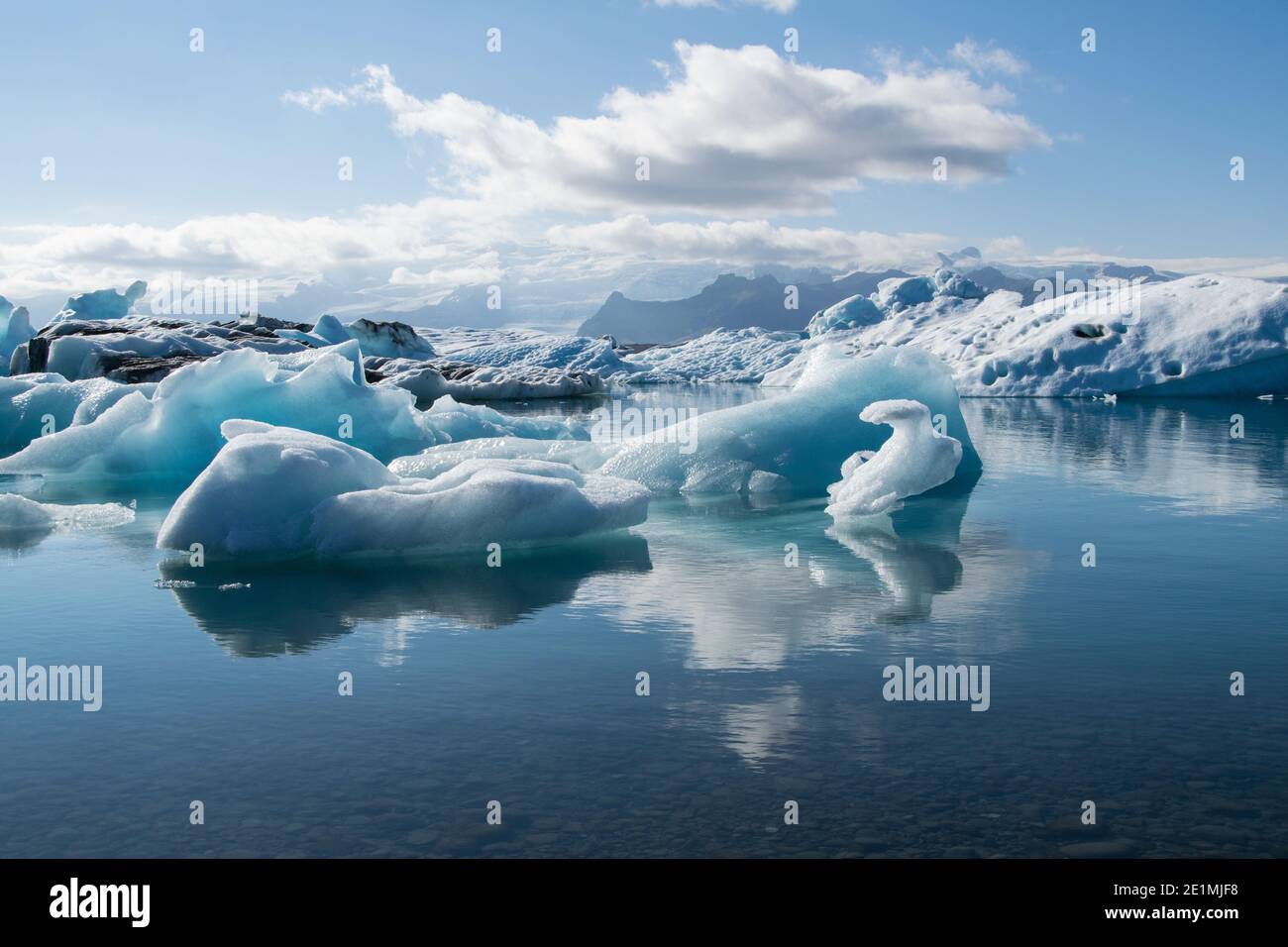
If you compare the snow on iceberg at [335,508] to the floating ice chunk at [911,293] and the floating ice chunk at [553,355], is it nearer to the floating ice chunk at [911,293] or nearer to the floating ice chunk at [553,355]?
the floating ice chunk at [553,355]

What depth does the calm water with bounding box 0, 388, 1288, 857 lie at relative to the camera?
3.53m

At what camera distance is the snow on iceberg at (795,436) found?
12.3 m

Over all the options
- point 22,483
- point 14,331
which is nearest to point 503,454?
point 22,483

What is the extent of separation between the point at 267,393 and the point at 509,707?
36.7ft

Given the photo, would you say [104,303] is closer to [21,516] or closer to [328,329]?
→ [328,329]

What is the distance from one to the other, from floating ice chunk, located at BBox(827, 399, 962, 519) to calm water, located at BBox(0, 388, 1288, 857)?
1.56 m

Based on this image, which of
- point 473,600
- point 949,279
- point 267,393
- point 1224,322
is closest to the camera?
point 473,600

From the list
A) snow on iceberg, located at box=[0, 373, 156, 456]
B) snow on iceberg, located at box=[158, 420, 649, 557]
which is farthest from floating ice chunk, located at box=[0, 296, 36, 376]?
snow on iceberg, located at box=[158, 420, 649, 557]

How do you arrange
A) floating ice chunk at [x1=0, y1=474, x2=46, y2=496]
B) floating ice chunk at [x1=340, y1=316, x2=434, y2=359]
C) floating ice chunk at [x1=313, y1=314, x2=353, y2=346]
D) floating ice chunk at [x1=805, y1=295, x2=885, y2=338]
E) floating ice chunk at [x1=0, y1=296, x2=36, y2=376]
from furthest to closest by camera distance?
floating ice chunk at [x1=805, y1=295, x2=885, y2=338] < floating ice chunk at [x1=340, y1=316, x2=434, y2=359] < floating ice chunk at [x1=313, y1=314, x2=353, y2=346] < floating ice chunk at [x1=0, y1=296, x2=36, y2=376] < floating ice chunk at [x1=0, y1=474, x2=46, y2=496]

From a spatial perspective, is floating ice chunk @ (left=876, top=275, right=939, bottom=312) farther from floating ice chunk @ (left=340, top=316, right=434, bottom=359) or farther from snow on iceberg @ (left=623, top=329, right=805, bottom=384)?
floating ice chunk @ (left=340, top=316, right=434, bottom=359)
